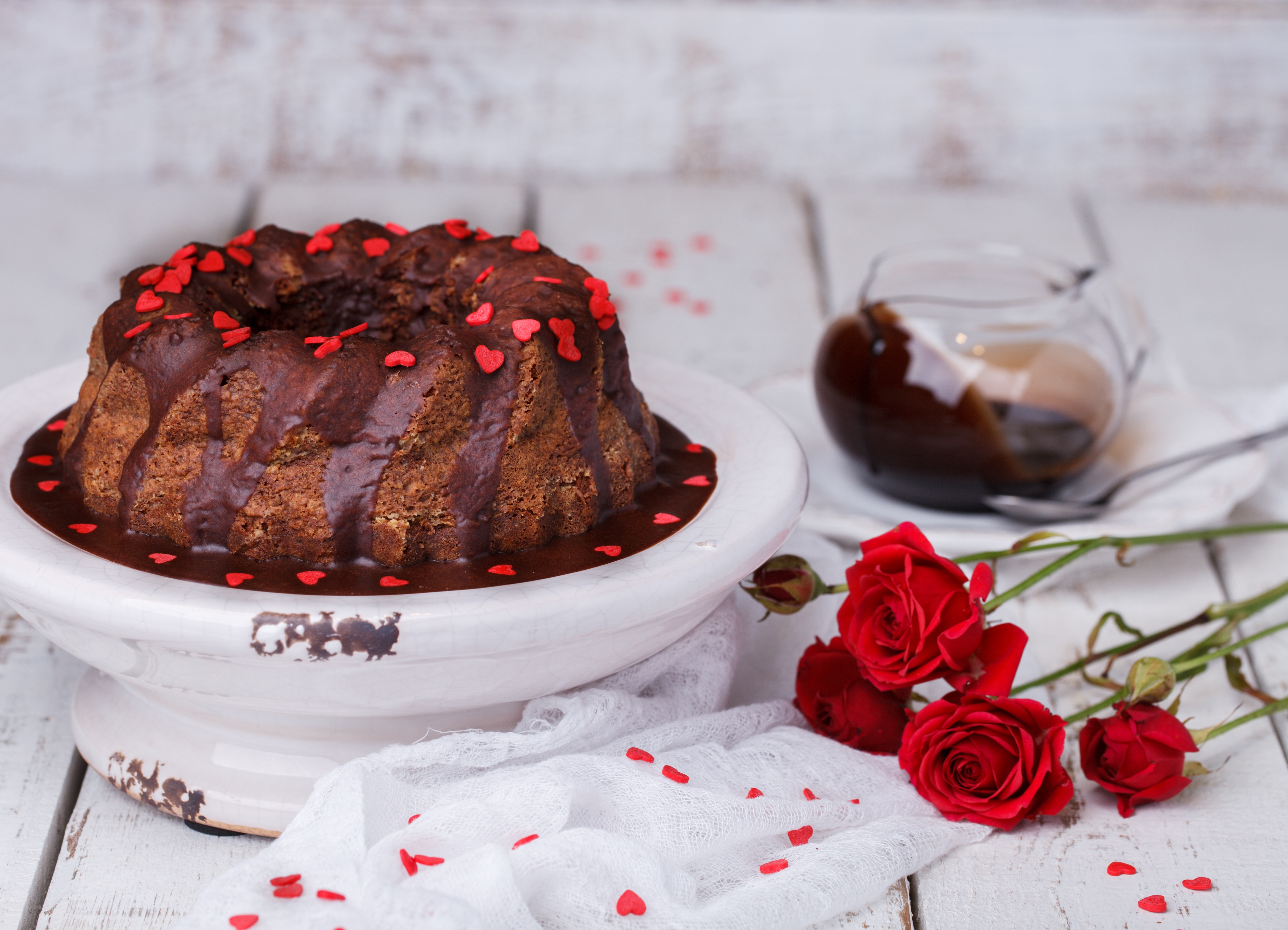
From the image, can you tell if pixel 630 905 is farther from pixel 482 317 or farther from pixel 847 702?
pixel 482 317

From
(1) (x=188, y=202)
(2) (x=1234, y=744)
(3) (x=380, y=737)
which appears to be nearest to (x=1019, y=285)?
(2) (x=1234, y=744)

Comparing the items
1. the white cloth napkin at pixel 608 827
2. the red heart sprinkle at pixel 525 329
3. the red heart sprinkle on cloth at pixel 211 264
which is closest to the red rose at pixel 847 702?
the white cloth napkin at pixel 608 827

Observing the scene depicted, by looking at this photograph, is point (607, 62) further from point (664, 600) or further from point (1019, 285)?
point (664, 600)

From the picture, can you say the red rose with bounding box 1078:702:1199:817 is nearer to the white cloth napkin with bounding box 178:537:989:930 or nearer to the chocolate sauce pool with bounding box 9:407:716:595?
the white cloth napkin with bounding box 178:537:989:930

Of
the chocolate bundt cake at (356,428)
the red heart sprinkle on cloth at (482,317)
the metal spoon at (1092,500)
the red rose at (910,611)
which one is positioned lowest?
the metal spoon at (1092,500)

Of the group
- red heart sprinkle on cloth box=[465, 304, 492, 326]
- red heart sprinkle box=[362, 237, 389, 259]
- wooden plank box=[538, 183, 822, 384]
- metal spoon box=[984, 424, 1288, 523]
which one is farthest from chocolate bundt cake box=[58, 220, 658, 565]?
wooden plank box=[538, 183, 822, 384]

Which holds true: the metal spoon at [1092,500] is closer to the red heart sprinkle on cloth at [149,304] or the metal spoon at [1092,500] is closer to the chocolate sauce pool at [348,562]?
the chocolate sauce pool at [348,562]
